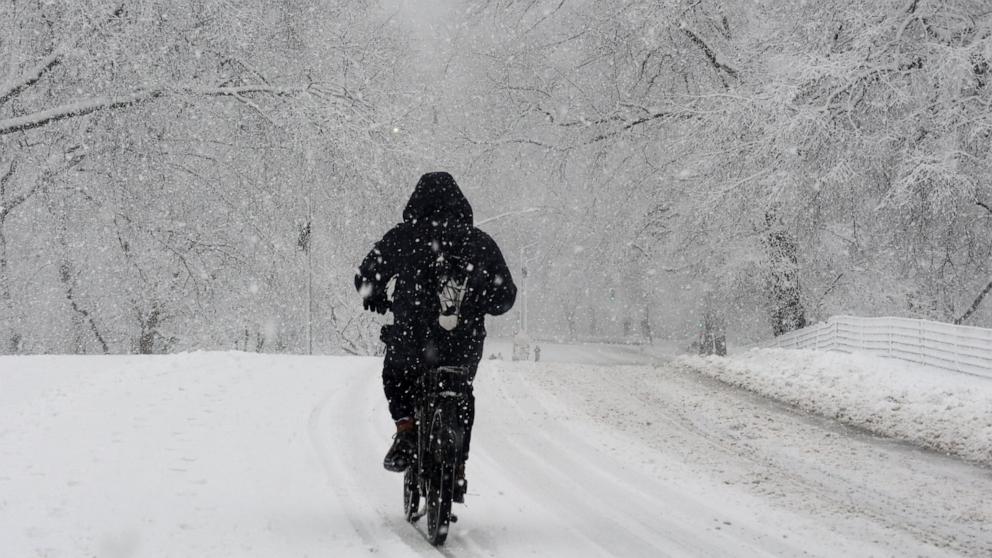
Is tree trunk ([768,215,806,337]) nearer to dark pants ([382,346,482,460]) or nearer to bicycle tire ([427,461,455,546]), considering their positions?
dark pants ([382,346,482,460])

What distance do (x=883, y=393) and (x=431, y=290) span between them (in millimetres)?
8191

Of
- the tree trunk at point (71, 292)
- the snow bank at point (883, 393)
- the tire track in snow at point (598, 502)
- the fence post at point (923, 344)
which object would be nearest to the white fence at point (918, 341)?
the fence post at point (923, 344)

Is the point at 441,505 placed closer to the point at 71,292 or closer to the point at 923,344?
the point at 923,344

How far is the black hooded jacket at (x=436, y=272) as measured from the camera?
4.95 m

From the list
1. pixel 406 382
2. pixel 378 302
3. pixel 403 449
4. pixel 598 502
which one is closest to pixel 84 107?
pixel 378 302

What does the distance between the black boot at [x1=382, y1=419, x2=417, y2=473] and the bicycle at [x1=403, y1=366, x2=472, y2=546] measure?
0.05 m

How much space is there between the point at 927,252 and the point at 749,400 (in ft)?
15.9

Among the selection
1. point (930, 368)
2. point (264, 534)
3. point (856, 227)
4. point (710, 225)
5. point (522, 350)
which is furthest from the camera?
point (522, 350)

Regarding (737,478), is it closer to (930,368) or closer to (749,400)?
(749,400)

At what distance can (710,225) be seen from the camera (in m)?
19.1

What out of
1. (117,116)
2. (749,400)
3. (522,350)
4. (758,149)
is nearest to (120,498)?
(749,400)

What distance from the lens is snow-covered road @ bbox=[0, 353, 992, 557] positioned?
15.6 feet

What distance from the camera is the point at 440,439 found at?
15.6ft

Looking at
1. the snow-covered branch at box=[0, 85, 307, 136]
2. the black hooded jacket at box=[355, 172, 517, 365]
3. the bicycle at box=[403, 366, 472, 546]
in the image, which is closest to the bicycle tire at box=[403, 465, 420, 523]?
the bicycle at box=[403, 366, 472, 546]
